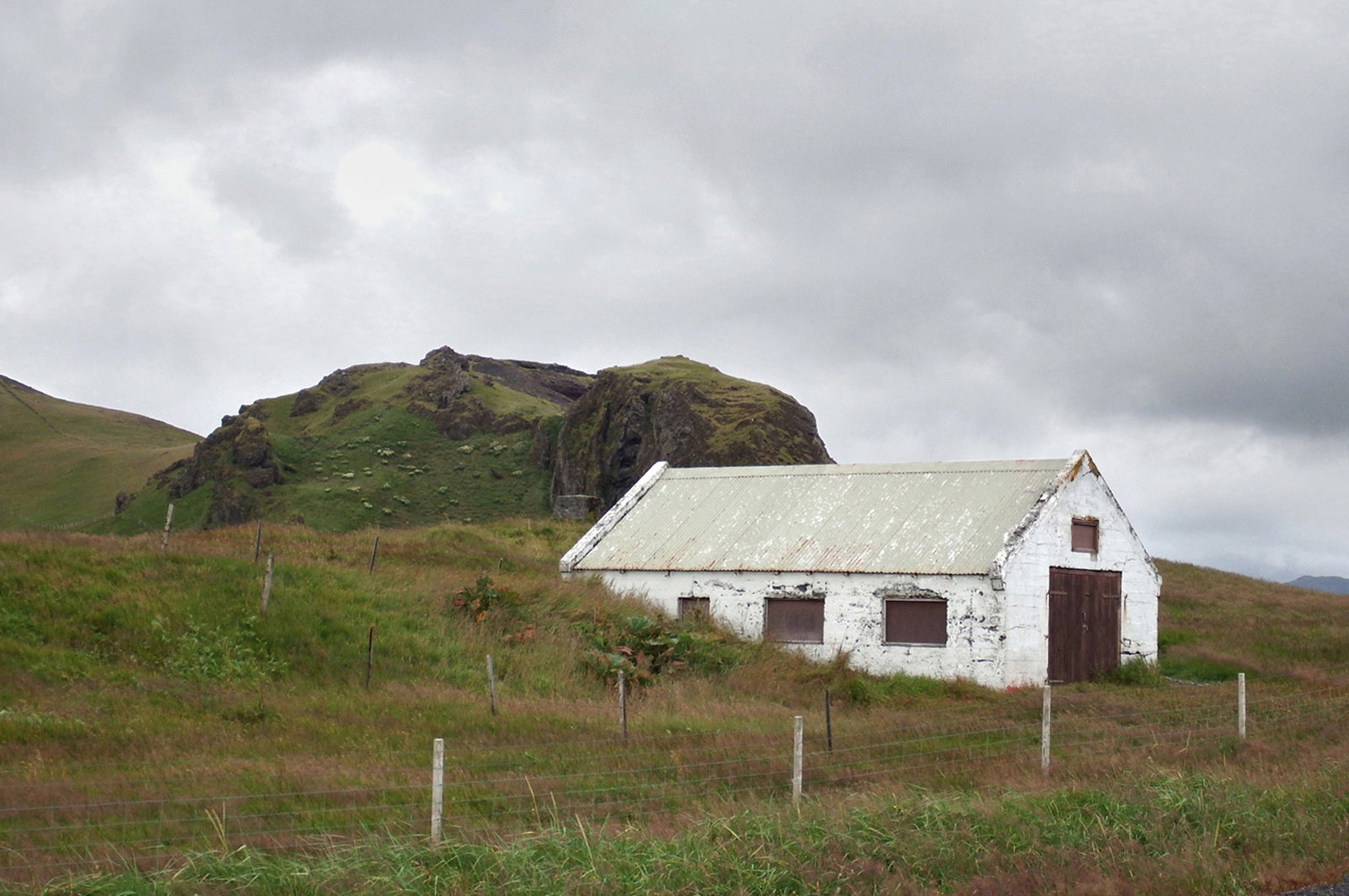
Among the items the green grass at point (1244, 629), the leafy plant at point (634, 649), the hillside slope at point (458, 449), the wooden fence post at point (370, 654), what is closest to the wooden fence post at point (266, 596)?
the wooden fence post at point (370, 654)

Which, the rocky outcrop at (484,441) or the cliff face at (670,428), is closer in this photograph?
the cliff face at (670,428)

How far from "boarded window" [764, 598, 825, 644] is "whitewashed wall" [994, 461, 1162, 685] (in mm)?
4047

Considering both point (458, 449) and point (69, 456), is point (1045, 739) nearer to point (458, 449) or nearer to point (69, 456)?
point (458, 449)

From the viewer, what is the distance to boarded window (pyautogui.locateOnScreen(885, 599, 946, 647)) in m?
24.3

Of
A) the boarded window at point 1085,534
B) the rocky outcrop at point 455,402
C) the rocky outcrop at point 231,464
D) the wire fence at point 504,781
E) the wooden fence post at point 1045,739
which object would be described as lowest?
the wire fence at point 504,781

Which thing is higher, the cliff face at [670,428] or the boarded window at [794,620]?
the cliff face at [670,428]

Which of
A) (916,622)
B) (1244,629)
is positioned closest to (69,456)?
(1244,629)

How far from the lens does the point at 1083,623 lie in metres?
25.6

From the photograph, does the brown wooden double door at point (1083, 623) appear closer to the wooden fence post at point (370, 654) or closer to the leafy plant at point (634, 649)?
the leafy plant at point (634, 649)

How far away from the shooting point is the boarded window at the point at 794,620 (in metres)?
25.6

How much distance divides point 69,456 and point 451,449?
59.6 m

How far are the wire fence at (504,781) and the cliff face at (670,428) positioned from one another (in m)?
57.6

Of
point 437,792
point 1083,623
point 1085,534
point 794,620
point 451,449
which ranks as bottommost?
point 437,792

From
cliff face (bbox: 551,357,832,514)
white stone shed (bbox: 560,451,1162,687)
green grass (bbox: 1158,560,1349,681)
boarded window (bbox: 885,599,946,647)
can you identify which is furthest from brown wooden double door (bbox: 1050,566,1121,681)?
cliff face (bbox: 551,357,832,514)
